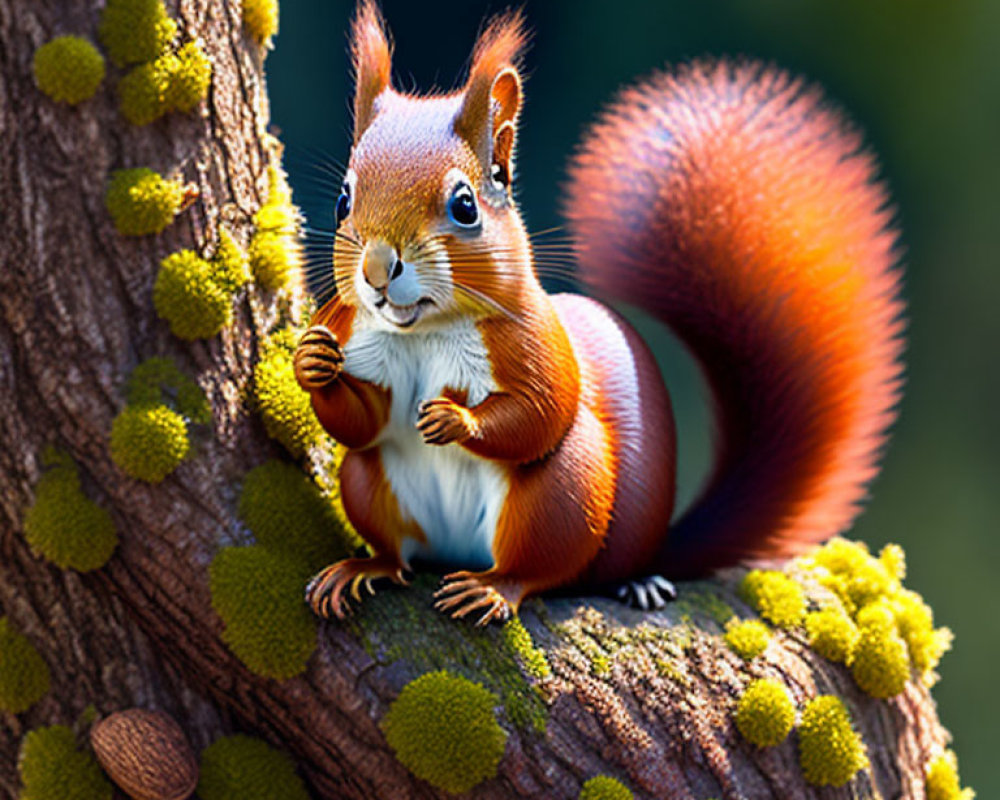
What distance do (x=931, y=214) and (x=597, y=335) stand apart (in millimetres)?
2386

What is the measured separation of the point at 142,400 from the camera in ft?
3.80

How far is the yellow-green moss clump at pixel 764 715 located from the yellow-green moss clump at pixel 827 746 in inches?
1.1

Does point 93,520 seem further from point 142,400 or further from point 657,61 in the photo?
point 657,61

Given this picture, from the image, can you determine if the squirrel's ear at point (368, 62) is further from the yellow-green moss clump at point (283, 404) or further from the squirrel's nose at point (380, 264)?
the yellow-green moss clump at point (283, 404)

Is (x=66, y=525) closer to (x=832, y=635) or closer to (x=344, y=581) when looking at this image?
(x=344, y=581)

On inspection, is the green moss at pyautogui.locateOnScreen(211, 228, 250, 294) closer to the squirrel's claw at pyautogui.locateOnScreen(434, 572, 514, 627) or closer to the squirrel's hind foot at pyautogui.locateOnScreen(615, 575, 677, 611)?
the squirrel's claw at pyautogui.locateOnScreen(434, 572, 514, 627)

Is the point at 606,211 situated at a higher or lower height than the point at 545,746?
higher

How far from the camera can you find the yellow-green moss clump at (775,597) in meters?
1.33

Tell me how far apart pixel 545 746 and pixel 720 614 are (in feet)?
0.90

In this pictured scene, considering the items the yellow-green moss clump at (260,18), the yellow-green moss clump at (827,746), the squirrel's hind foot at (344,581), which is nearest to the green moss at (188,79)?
the yellow-green moss clump at (260,18)

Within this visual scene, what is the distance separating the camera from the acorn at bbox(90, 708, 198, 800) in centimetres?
111

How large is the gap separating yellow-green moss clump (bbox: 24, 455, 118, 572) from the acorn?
15cm

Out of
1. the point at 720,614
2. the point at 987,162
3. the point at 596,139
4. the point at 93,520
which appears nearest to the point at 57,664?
the point at 93,520

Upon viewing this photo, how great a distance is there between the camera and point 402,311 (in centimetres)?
100
